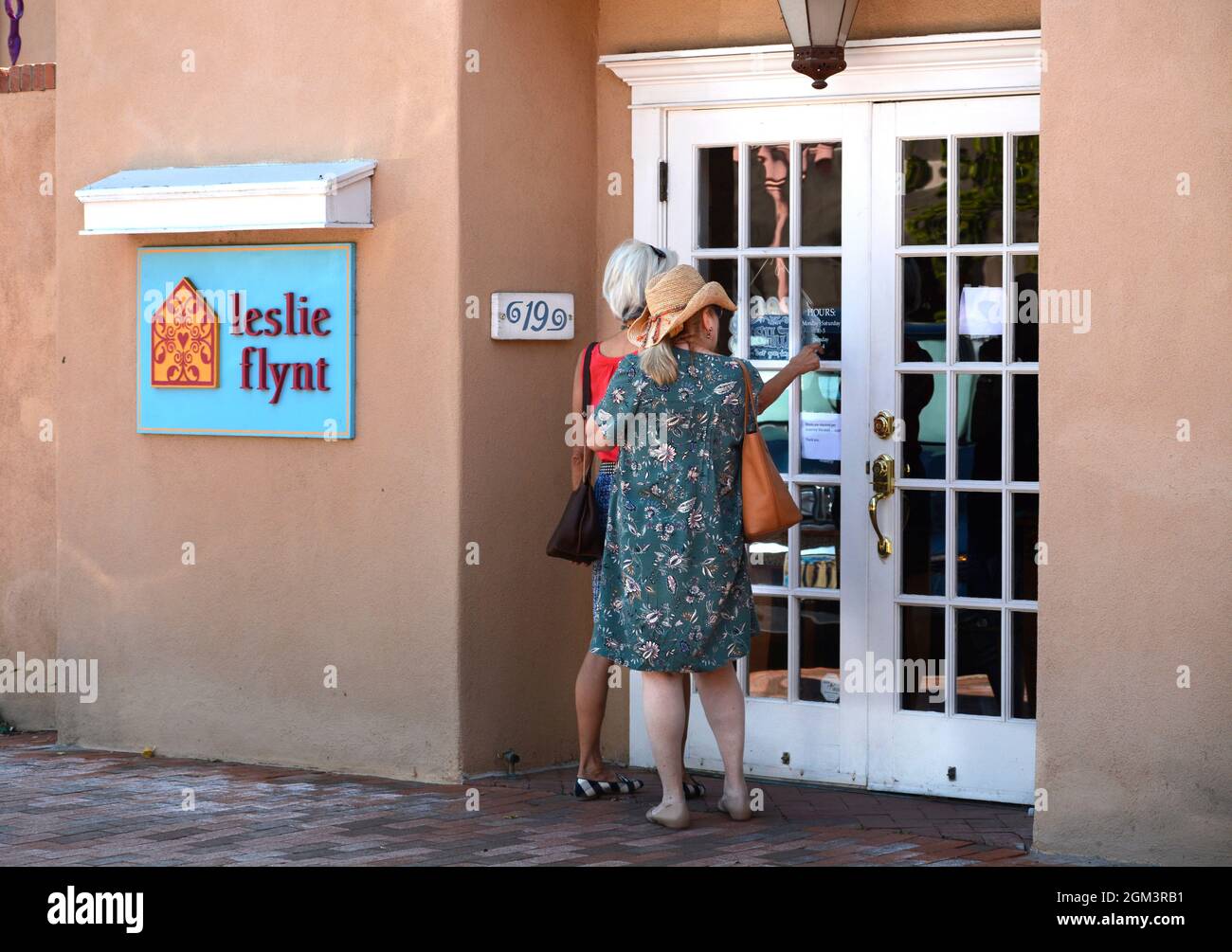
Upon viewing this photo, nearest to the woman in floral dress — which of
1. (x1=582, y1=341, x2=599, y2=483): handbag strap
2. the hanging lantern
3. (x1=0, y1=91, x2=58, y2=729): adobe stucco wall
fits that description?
(x1=582, y1=341, x2=599, y2=483): handbag strap

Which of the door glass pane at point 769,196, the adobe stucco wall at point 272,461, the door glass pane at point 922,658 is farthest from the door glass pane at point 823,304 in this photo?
the adobe stucco wall at point 272,461

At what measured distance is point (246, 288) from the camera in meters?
6.80

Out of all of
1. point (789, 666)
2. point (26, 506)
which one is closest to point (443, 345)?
point (789, 666)

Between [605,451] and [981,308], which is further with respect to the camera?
[981,308]

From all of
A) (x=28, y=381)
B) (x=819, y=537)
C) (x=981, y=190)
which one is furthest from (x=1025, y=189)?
(x=28, y=381)

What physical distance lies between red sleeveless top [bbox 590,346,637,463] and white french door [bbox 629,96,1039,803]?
43 centimetres

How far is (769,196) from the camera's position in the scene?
6609 millimetres

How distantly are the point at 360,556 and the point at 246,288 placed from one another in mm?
1156

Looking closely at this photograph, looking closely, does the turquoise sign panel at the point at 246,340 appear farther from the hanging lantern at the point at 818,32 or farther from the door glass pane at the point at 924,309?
the door glass pane at the point at 924,309

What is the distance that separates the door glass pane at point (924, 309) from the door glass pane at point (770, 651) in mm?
1087

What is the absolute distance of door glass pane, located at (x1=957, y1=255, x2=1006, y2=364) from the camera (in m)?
6.21

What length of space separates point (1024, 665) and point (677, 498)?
1.53 m

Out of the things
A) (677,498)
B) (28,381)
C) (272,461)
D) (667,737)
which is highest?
(28,381)

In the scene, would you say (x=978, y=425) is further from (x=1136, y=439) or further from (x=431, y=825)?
(x=431, y=825)
